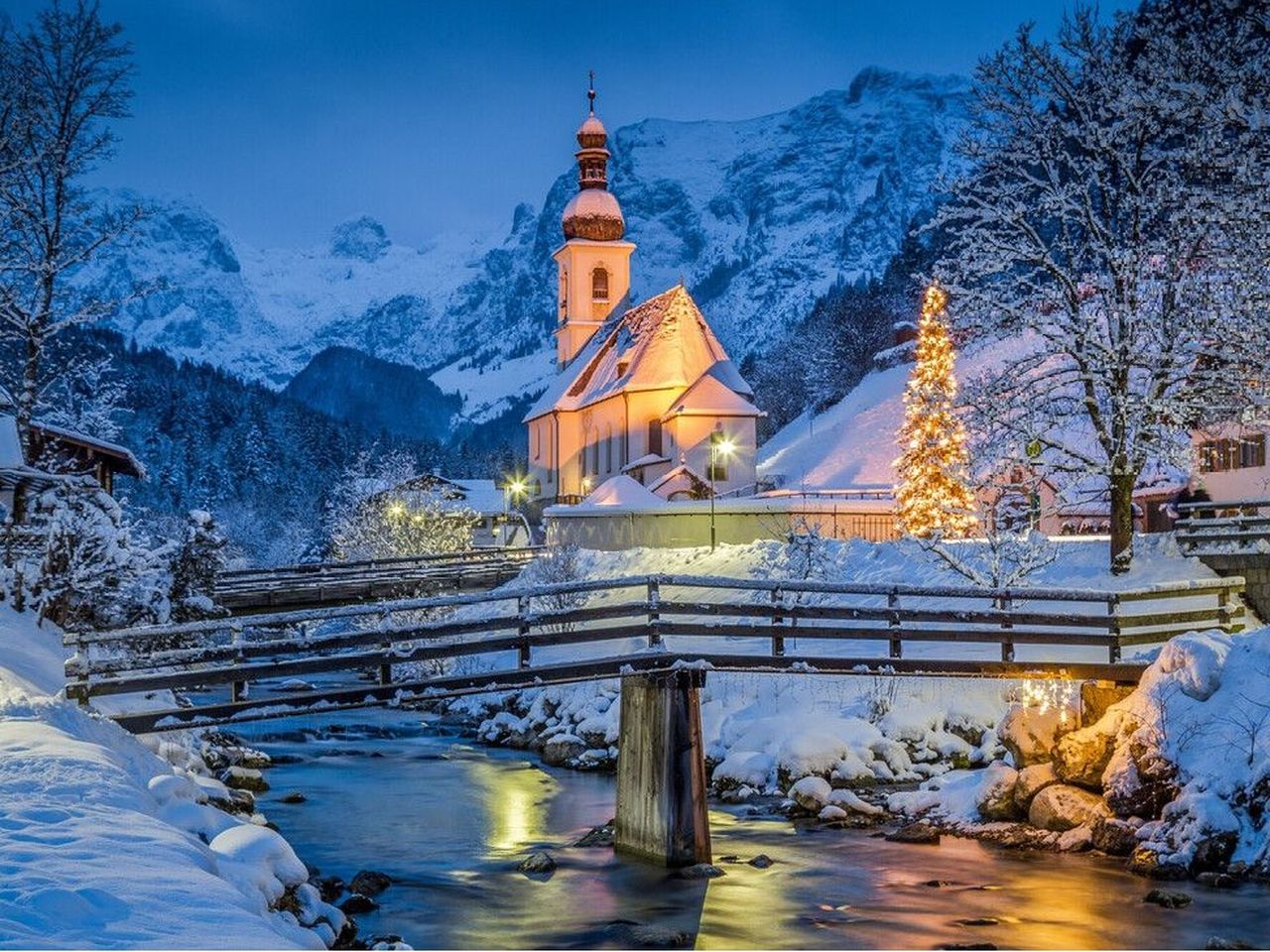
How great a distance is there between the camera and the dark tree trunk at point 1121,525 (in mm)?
31000

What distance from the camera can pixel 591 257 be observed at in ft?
302

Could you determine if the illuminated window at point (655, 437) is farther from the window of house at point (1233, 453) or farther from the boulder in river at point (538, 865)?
the boulder in river at point (538, 865)

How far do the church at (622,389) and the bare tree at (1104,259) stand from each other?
24838mm

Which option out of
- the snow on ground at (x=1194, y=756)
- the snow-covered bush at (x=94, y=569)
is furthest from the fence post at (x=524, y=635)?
the snow-covered bush at (x=94, y=569)

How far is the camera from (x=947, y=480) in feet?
139

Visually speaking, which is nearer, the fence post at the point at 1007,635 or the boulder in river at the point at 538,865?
the boulder in river at the point at 538,865

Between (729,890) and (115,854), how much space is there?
9354 millimetres

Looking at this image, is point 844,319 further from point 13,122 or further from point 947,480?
point 13,122

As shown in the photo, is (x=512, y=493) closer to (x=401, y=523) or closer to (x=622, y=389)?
(x=622, y=389)

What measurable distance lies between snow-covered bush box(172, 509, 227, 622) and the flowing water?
14.5ft

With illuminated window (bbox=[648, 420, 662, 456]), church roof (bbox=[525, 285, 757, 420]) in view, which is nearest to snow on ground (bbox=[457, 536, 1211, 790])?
illuminated window (bbox=[648, 420, 662, 456])

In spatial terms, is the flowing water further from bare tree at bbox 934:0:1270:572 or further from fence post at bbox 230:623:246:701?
bare tree at bbox 934:0:1270:572

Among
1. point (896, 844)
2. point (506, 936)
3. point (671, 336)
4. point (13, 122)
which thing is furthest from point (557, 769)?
point (671, 336)

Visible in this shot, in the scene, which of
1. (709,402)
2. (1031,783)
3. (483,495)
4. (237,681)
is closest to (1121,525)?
(1031,783)
